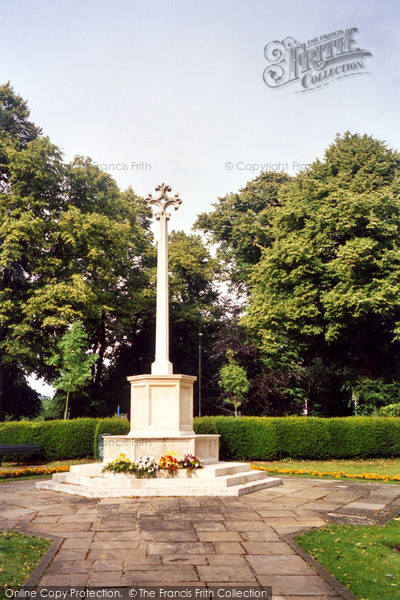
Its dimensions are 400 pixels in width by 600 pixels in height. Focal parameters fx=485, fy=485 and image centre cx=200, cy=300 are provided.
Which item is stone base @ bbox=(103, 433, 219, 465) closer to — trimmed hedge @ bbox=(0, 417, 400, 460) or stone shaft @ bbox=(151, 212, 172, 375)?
stone shaft @ bbox=(151, 212, 172, 375)

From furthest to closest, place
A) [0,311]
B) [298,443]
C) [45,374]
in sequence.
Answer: [45,374], [0,311], [298,443]

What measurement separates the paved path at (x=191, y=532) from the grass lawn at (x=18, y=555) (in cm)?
23

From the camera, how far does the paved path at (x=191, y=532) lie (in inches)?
192

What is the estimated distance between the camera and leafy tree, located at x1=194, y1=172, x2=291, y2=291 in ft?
101

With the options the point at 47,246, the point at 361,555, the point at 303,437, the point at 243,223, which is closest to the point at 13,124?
the point at 47,246

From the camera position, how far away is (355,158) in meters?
25.3

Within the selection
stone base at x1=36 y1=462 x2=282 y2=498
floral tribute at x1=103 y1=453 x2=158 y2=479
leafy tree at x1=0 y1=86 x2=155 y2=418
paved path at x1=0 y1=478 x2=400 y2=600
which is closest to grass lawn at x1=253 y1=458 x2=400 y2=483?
paved path at x1=0 y1=478 x2=400 y2=600

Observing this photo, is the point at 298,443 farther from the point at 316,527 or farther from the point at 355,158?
the point at 355,158

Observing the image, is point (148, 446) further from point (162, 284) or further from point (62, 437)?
point (62, 437)

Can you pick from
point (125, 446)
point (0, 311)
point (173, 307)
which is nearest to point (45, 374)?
point (0, 311)

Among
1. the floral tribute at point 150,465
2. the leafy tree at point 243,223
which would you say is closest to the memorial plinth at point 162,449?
the floral tribute at point 150,465

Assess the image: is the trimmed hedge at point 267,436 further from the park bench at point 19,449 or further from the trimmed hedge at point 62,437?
the park bench at point 19,449

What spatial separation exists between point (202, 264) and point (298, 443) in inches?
782

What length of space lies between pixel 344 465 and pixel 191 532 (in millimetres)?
12879
